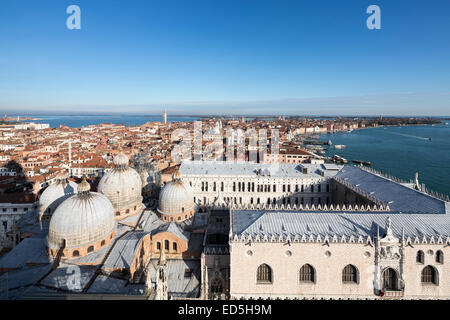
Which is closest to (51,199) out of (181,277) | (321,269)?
(181,277)

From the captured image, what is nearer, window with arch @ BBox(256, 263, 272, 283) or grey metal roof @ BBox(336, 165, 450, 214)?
window with arch @ BBox(256, 263, 272, 283)

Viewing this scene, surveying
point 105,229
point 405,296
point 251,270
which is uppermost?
point 105,229

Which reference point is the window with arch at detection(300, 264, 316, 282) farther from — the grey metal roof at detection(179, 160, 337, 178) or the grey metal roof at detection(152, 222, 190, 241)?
the grey metal roof at detection(179, 160, 337, 178)

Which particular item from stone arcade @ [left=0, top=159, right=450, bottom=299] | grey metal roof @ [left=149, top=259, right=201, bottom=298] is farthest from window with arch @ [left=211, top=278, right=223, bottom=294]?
grey metal roof @ [left=149, top=259, right=201, bottom=298]

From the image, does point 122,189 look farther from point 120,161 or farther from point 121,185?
point 120,161

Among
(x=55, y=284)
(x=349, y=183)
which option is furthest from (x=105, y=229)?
(x=349, y=183)
